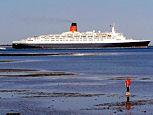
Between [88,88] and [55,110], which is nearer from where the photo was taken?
[55,110]

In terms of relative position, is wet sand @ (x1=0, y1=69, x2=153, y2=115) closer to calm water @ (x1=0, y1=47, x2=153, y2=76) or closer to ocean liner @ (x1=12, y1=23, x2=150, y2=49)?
calm water @ (x1=0, y1=47, x2=153, y2=76)

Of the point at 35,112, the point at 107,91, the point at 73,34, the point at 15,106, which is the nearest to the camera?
the point at 35,112

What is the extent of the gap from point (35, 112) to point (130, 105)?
216 inches

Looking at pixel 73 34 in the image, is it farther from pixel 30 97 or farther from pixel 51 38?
pixel 30 97

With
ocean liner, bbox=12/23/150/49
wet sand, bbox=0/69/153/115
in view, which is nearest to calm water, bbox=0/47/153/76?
wet sand, bbox=0/69/153/115

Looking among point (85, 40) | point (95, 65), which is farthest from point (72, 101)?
point (85, 40)

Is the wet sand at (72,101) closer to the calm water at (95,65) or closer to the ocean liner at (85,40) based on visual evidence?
the calm water at (95,65)

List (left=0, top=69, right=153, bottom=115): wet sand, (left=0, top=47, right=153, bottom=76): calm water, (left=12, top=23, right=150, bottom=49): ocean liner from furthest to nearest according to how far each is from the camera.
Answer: (left=12, top=23, right=150, bottom=49): ocean liner < (left=0, top=47, right=153, bottom=76): calm water < (left=0, top=69, right=153, bottom=115): wet sand

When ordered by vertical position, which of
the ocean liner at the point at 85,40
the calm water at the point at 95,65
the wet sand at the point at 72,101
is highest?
the ocean liner at the point at 85,40

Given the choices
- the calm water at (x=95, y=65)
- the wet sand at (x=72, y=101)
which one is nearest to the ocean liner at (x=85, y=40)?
the calm water at (x=95, y=65)

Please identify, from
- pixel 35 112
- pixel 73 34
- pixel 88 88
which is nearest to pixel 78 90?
pixel 88 88

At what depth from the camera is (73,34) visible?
627ft

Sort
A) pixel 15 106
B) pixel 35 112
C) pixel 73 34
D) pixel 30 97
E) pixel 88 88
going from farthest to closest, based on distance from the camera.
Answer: pixel 73 34 < pixel 88 88 < pixel 30 97 < pixel 15 106 < pixel 35 112

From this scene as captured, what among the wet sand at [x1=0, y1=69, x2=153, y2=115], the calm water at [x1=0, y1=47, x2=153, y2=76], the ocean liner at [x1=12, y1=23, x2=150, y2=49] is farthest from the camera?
the ocean liner at [x1=12, y1=23, x2=150, y2=49]
